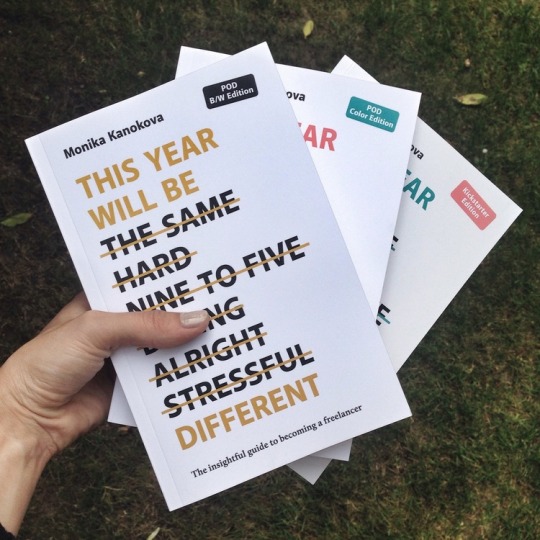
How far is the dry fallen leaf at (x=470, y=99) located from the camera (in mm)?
2084

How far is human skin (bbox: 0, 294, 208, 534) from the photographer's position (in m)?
1.47

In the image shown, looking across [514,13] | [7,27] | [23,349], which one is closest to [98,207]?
[23,349]

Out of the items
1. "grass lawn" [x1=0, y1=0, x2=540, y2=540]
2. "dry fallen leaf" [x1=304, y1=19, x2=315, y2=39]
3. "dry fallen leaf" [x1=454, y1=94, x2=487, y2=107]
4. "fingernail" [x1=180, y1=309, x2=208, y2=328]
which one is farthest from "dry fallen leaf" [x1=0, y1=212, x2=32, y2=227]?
"dry fallen leaf" [x1=454, y1=94, x2=487, y2=107]

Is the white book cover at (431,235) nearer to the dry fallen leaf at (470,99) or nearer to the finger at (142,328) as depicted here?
the dry fallen leaf at (470,99)

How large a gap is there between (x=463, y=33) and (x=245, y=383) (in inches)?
55.6

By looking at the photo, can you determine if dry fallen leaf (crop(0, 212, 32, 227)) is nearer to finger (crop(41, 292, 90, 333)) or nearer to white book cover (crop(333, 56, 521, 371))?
finger (crop(41, 292, 90, 333))

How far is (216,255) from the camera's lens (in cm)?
152

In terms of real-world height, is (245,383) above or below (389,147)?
below

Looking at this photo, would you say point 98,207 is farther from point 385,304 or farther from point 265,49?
point 385,304

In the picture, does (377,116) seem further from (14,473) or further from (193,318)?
(14,473)

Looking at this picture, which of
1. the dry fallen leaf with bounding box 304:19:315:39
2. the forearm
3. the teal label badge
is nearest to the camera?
the forearm

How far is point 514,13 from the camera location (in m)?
2.11

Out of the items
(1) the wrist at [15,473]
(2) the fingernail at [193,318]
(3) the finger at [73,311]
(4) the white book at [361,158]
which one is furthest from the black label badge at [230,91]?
(1) the wrist at [15,473]

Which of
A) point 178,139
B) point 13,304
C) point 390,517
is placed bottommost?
point 390,517
